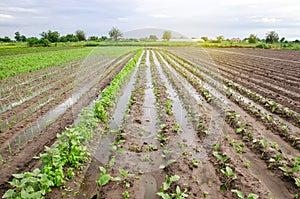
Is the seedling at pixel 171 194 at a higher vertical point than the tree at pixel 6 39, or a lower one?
lower

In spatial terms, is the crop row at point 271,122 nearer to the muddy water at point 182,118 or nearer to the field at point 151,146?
the field at point 151,146

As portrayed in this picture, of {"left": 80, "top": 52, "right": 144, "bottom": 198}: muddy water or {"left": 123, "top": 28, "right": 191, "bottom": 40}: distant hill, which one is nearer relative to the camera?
{"left": 80, "top": 52, "right": 144, "bottom": 198}: muddy water

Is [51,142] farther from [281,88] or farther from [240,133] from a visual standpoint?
[281,88]

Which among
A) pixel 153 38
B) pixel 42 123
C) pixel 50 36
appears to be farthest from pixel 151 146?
pixel 50 36

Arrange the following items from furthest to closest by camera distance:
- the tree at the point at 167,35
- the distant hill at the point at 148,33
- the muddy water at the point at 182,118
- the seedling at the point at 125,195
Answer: the tree at the point at 167,35, the distant hill at the point at 148,33, the muddy water at the point at 182,118, the seedling at the point at 125,195

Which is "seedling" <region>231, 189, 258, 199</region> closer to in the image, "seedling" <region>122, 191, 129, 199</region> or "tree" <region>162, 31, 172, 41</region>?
"seedling" <region>122, 191, 129, 199</region>

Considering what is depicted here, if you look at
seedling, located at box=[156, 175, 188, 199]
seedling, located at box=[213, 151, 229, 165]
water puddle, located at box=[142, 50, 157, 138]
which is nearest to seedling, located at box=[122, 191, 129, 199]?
seedling, located at box=[156, 175, 188, 199]

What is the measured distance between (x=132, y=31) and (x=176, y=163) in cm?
405

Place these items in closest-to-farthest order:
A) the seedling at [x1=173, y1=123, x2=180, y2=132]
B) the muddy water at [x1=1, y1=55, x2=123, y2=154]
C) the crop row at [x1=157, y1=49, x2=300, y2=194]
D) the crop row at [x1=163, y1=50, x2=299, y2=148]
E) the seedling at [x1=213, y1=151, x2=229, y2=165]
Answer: the crop row at [x1=157, y1=49, x2=300, y2=194] < the seedling at [x1=213, y1=151, x2=229, y2=165] < the muddy water at [x1=1, y1=55, x2=123, y2=154] < the crop row at [x1=163, y1=50, x2=299, y2=148] < the seedling at [x1=173, y1=123, x2=180, y2=132]

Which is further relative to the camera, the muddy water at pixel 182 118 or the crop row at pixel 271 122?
the muddy water at pixel 182 118

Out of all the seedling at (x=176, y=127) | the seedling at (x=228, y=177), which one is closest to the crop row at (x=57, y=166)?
the seedling at (x=176, y=127)

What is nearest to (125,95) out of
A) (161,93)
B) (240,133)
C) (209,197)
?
(161,93)

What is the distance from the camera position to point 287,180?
347 centimetres

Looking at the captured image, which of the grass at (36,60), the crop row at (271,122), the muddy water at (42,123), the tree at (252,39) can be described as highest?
the tree at (252,39)
